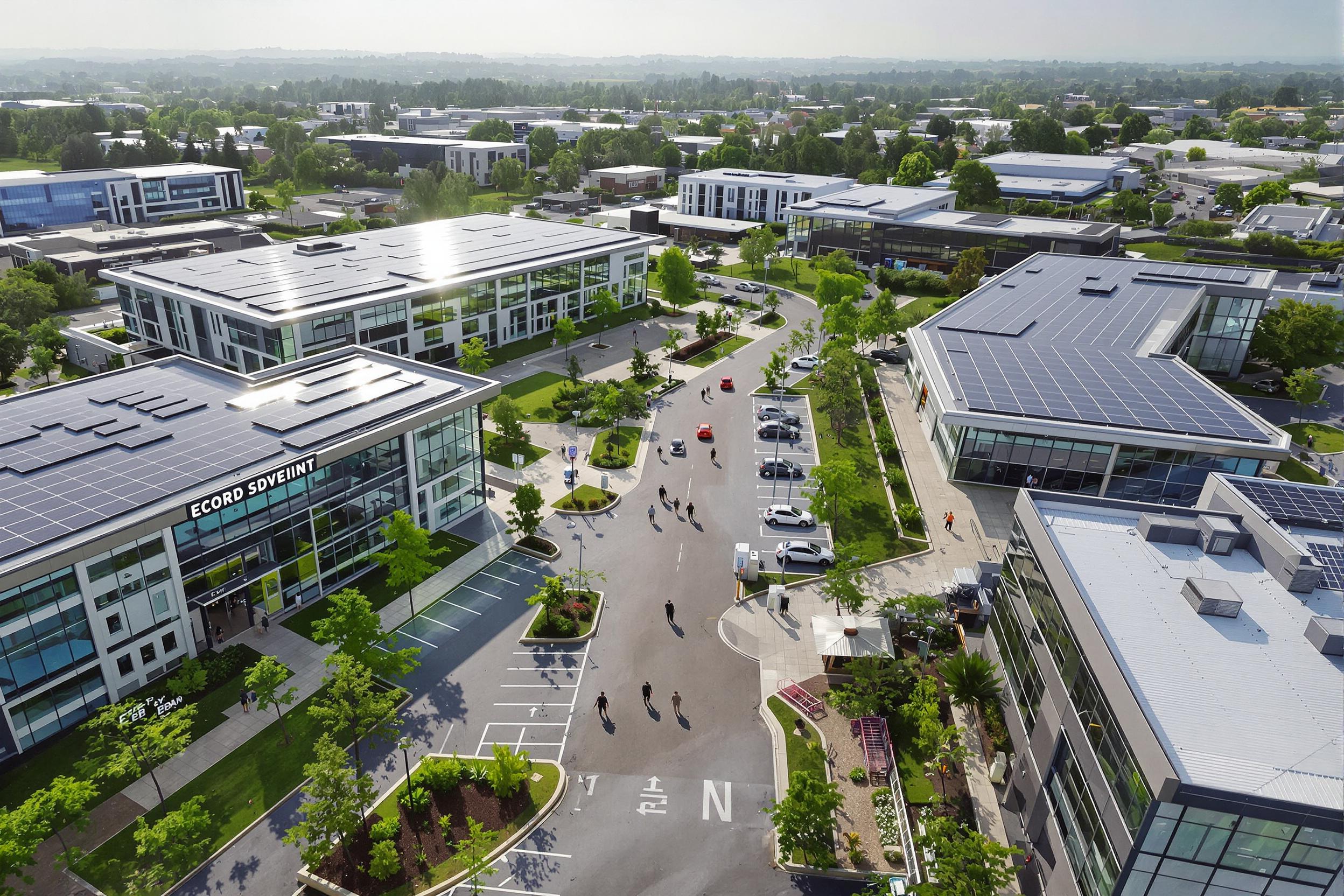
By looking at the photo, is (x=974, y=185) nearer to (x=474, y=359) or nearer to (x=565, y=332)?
(x=565, y=332)

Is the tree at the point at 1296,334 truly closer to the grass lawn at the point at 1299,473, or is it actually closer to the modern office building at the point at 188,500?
the grass lawn at the point at 1299,473

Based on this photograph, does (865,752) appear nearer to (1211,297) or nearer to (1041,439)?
(1041,439)

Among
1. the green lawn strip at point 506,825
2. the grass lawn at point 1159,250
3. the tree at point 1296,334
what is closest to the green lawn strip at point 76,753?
the green lawn strip at point 506,825

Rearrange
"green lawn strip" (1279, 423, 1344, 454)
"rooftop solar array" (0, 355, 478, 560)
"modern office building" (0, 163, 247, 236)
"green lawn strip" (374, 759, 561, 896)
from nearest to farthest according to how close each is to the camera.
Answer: "green lawn strip" (374, 759, 561, 896), "rooftop solar array" (0, 355, 478, 560), "green lawn strip" (1279, 423, 1344, 454), "modern office building" (0, 163, 247, 236)

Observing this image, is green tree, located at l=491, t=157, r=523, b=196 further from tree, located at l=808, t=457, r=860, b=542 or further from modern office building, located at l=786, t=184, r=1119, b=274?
tree, located at l=808, t=457, r=860, b=542

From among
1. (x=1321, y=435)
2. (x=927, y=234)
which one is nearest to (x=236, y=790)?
(x=1321, y=435)

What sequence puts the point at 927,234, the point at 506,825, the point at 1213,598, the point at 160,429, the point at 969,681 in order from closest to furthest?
the point at 1213,598
the point at 506,825
the point at 969,681
the point at 160,429
the point at 927,234

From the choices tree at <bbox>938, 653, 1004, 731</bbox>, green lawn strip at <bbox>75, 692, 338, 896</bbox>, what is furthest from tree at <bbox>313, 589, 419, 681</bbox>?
tree at <bbox>938, 653, 1004, 731</bbox>
